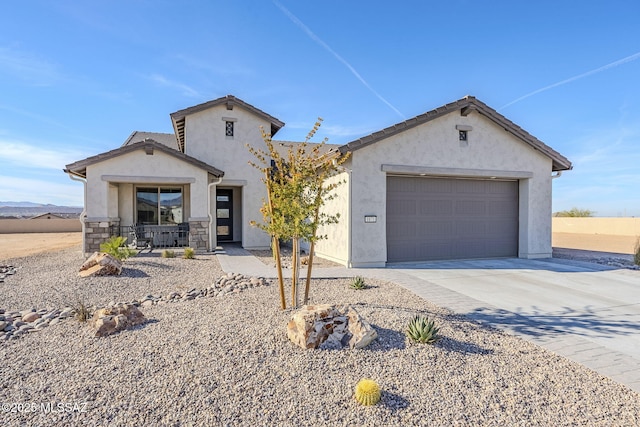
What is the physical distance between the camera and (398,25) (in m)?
12.3

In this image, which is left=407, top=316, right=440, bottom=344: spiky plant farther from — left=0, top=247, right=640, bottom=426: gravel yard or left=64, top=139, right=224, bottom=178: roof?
left=64, top=139, right=224, bottom=178: roof

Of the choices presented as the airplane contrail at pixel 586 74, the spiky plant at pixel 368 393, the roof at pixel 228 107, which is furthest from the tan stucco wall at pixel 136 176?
the airplane contrail at pixel 586 74

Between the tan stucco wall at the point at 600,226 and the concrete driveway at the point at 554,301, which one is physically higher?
the tan stucco wall at the point at 600,226

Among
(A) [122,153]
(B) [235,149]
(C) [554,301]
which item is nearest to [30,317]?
(A) [122,153]

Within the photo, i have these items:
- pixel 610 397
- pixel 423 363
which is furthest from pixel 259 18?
pixel 610 397

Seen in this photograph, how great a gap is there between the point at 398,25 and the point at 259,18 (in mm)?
4952

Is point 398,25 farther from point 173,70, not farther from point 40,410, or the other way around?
point 40,410

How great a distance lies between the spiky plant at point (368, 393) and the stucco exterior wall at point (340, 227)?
644cm

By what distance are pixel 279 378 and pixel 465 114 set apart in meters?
10.4

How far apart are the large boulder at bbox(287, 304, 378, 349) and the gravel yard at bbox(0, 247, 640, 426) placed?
0.12 meters

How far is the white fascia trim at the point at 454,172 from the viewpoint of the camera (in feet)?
33.9

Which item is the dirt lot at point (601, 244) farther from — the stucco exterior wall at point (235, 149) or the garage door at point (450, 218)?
the stucco exterior wall at point (235, 149)

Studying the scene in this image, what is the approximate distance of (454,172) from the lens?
1097cm

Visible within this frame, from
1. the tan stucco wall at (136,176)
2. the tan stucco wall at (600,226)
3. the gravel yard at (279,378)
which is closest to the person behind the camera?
the gravel yard at (279,378)
